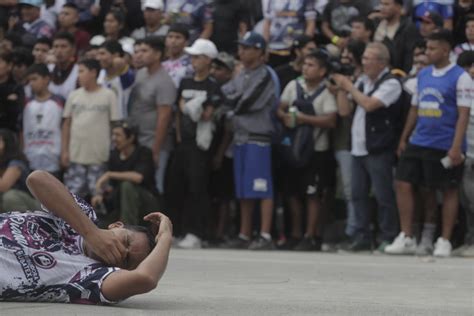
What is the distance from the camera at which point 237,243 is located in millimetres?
13328

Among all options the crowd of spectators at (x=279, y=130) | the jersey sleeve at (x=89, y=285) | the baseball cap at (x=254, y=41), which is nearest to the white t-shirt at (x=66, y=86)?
the crowd of spectators at (x=279, y=130)

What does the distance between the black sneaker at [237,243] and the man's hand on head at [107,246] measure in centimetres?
686

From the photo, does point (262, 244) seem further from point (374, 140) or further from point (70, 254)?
point (70, 254)

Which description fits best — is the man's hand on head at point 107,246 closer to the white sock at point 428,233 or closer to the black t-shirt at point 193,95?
the white sock at point 428,233

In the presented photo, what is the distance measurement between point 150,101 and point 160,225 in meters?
7.42

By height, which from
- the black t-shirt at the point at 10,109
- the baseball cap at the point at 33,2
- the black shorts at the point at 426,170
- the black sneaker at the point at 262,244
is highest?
the baseball cap at the point at 33,2

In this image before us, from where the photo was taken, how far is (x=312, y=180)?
13250 millimetres

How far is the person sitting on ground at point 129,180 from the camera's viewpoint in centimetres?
1315

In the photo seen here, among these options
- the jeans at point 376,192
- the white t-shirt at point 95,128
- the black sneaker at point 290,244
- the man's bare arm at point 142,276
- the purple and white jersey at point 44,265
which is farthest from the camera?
the white t-shirt at point 95,128

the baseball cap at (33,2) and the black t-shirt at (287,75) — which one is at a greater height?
the baseball cap at (33,2)

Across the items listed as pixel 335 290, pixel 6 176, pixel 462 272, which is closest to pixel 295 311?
pixel 335 290

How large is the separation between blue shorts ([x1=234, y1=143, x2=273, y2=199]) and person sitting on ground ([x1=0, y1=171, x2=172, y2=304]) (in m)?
6.59

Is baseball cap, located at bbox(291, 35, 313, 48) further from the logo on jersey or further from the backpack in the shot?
the logo on jersey

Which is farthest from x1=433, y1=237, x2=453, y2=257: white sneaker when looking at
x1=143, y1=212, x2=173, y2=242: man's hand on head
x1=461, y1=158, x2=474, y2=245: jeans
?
x1=143, y1=212, x2=173, y2=242: man's hand on head
